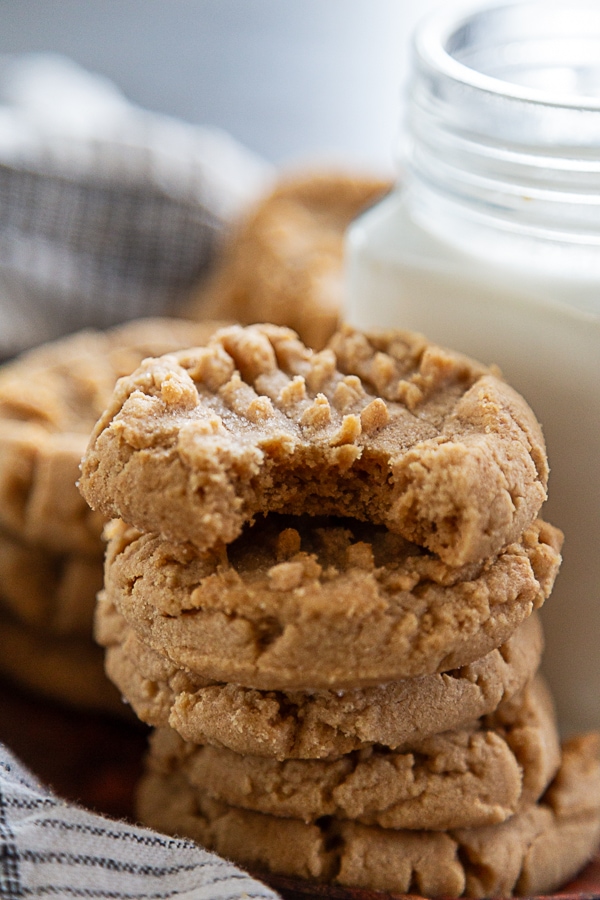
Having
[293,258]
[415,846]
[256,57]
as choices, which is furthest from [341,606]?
[256,57]

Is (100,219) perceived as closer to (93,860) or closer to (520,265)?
(520,265)

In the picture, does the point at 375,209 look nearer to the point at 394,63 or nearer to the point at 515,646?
the point at 515,646

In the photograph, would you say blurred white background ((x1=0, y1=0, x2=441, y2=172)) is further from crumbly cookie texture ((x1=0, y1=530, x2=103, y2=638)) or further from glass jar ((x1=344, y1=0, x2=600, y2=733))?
crumbly cookie texture ((x1=0, y1=530, x2=103, y2=638))

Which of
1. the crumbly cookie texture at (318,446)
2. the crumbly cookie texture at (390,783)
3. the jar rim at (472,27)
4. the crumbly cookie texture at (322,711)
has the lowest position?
the crumbly cookie texture at (390,783)

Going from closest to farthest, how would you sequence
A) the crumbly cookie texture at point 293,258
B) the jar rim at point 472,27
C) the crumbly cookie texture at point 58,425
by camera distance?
the jar rim at point 472,27 < the crumbly cookie texture at point 58,425 < the crumbly cookie texture at point 293,258

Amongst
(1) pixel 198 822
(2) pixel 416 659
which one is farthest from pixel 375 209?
(1) pixel 198 822

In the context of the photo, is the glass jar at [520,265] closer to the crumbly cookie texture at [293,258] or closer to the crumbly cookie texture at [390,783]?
the crumbly cookie texture at [390,783]

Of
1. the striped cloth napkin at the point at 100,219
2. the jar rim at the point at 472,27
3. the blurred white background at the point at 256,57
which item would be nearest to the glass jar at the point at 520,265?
the jar rim at the point at 472,27
